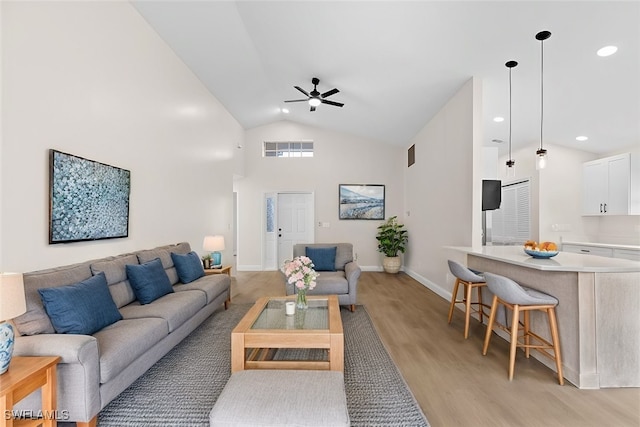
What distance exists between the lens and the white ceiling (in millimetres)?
2682

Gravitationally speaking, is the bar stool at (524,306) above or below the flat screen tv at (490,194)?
below

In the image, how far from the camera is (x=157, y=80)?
12.0 feet

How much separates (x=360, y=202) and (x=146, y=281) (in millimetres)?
5202

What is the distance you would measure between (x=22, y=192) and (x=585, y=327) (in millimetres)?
4174

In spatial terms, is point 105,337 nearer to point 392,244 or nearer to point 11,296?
point 11,296

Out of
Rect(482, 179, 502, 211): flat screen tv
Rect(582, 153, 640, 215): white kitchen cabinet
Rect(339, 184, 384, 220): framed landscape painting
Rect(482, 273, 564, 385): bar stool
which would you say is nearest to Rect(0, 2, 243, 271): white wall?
Rect(339, 184, 384, 220): framed landscape painting

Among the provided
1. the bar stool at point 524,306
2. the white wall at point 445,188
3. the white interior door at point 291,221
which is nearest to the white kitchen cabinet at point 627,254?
the white wall at point 445,188

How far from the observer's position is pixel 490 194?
4.01 metres

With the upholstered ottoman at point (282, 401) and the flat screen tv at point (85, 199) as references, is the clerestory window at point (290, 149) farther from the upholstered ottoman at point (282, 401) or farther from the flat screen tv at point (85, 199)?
the upholstered ottoman at point (282, 401)

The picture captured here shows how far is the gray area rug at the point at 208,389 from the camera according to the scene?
6.07 feet

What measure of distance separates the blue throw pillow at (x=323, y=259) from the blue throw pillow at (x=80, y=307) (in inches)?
103

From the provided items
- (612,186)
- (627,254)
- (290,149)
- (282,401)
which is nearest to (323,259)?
(282,401)

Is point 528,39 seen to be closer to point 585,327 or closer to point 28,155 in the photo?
point 585,327

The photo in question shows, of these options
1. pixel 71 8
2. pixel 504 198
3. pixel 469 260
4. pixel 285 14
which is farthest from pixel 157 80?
pixel 504 198
